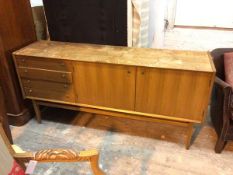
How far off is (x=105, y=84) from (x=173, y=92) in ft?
1.72

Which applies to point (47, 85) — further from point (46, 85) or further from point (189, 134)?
point (189, 134)

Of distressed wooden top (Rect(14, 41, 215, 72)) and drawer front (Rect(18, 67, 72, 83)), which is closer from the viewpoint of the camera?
distressed wooden top (Rect(14, 41, 215, 72))

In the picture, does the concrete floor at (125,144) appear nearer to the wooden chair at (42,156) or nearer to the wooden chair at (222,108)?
the wooden chair at (222,108)

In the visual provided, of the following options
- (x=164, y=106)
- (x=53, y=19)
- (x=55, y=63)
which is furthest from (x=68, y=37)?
(x=164, y=106)

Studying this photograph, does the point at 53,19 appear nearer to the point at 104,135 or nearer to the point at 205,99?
the point at 104,135

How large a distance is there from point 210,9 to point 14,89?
494 cm

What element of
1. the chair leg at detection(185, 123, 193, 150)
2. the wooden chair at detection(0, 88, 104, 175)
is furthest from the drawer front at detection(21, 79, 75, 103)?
the chair leg at detection(185, 123, 193, 150)

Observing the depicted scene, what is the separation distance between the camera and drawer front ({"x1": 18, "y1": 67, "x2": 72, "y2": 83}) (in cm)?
180

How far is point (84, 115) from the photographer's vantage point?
7.64 feet

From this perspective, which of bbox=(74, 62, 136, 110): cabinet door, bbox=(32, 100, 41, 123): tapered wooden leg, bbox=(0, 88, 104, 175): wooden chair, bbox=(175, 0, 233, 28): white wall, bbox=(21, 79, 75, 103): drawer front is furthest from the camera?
bbox=(175, 0, 233, 28): white wall

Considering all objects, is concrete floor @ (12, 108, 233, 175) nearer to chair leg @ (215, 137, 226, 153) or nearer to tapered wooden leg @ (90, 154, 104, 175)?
chair leg @ (215, 137, 226, 153)

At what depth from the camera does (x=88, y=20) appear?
2.06m

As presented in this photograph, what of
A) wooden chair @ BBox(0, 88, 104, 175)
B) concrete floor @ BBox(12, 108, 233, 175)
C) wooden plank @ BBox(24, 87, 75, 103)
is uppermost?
wooden chair @ BBox(0, 88, 104, 175)

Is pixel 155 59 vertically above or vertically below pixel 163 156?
above
